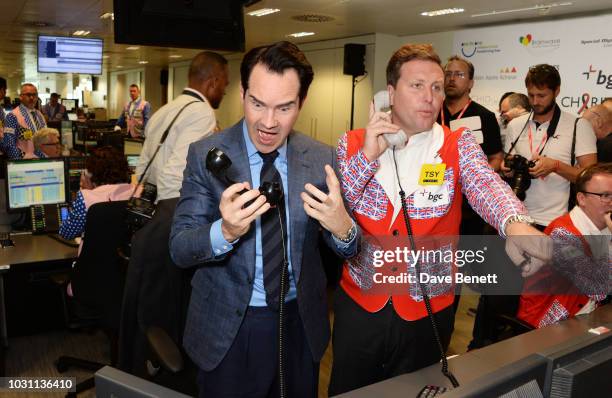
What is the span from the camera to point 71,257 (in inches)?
116

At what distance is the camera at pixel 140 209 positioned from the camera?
2.31 m

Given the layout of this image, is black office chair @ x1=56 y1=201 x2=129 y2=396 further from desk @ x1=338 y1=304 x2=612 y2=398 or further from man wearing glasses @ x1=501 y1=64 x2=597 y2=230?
man wearing glasses @ x1=501 y1=64 x2=597 y2=230

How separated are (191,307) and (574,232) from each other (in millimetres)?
1321

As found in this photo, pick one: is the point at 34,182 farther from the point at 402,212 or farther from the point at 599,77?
the point at 599,77

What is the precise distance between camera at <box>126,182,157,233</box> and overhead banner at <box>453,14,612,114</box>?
5763 mm

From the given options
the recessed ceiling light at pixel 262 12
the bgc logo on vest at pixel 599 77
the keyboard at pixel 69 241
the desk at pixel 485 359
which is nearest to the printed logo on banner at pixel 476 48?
the bgc logo on vest at pixel 599 77

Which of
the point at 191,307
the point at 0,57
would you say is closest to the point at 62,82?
the point at 0,57

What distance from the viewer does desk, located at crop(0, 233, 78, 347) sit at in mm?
2824

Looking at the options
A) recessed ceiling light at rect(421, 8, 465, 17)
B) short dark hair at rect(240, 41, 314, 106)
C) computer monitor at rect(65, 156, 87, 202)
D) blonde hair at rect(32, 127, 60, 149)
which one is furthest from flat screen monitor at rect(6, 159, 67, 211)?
recessed ceiling light at rect(421, 8, 465, 17)

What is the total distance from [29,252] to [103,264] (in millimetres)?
643

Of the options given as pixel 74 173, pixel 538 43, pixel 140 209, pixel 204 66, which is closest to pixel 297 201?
pixel 140 209

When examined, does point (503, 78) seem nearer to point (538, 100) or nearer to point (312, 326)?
point (538, 100)

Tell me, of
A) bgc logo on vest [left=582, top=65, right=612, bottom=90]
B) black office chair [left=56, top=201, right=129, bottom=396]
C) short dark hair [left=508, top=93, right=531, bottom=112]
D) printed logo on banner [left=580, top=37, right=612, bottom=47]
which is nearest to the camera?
black office chair [left=56, top=201, right=129, bottom=396]

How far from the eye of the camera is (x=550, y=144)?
126 inches
